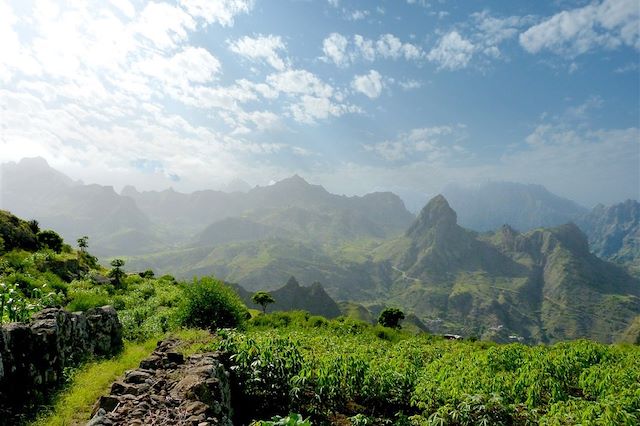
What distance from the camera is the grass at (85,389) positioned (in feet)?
36.7

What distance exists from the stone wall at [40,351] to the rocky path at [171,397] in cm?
339

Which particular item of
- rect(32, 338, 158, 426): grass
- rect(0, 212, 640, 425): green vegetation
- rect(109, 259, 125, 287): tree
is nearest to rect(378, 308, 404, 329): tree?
rect(109, 259, 125, 287): tree

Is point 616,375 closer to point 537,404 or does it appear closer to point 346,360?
point 537,404

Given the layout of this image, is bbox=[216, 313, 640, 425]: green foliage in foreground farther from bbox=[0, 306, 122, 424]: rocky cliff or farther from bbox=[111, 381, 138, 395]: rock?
bbox=[0, 306, 122, 424]: rocky cliff

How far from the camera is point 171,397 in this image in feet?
33.6

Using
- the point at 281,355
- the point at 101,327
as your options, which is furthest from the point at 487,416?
the point at 101,327

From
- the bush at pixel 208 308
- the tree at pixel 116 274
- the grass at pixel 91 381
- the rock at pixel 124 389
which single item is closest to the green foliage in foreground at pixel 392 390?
the rock at pixel 124 389

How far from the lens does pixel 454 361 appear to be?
16688mm

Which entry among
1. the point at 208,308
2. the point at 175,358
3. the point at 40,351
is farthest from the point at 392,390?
the point at 208,308

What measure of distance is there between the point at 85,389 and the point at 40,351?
2.15 metres

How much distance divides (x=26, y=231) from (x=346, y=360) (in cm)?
4993

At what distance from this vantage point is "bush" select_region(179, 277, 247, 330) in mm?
23453

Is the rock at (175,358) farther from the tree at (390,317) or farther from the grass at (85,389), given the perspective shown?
the tree at (390,317)

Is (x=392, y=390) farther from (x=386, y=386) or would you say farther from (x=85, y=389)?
(x=85, y=389)
